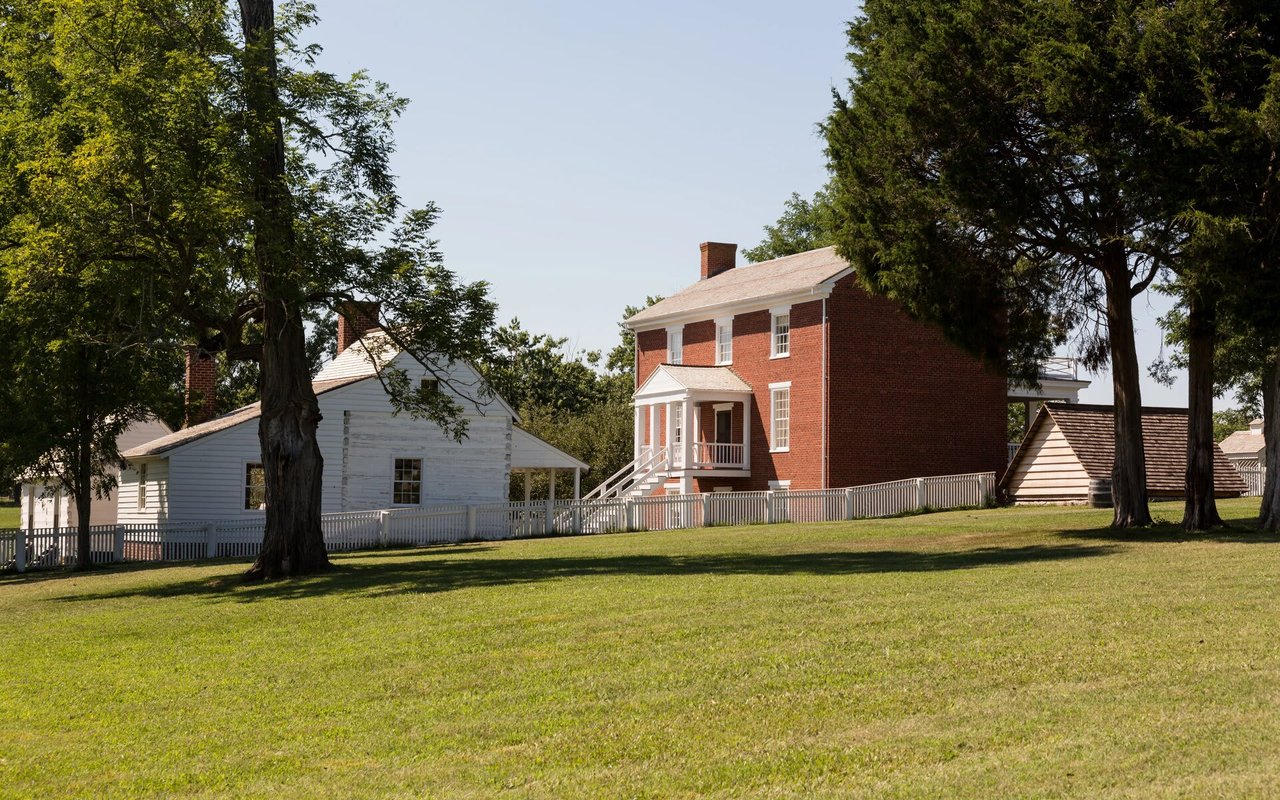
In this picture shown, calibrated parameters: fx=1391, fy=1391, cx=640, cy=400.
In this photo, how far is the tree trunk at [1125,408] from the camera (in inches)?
1065

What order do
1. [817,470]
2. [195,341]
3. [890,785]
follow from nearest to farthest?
[890,785] → [195,341] → [817,470]

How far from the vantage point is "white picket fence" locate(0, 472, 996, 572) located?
1346 inches

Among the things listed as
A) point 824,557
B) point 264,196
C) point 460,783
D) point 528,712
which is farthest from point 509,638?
point 264,196

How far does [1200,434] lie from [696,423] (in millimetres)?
23373

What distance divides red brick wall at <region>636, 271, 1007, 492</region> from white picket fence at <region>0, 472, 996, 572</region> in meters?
3.66

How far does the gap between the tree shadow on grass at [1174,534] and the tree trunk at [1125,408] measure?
0.57 m

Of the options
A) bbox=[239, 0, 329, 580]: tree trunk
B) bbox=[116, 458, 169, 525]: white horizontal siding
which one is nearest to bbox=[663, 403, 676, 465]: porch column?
bbox=[116, 458, 169, 525]: white horizontal siding

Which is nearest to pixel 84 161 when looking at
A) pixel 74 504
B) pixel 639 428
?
pixel 74 504

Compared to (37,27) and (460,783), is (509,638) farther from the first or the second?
(37,27)

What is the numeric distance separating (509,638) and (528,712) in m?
3.52

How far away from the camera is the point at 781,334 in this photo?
147ft

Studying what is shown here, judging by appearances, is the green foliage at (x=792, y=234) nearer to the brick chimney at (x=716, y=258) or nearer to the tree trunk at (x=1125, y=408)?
the brick chimney at (x=716, y=258)

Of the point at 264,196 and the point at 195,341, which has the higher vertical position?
the point at 264,196

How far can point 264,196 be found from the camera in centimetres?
2308
